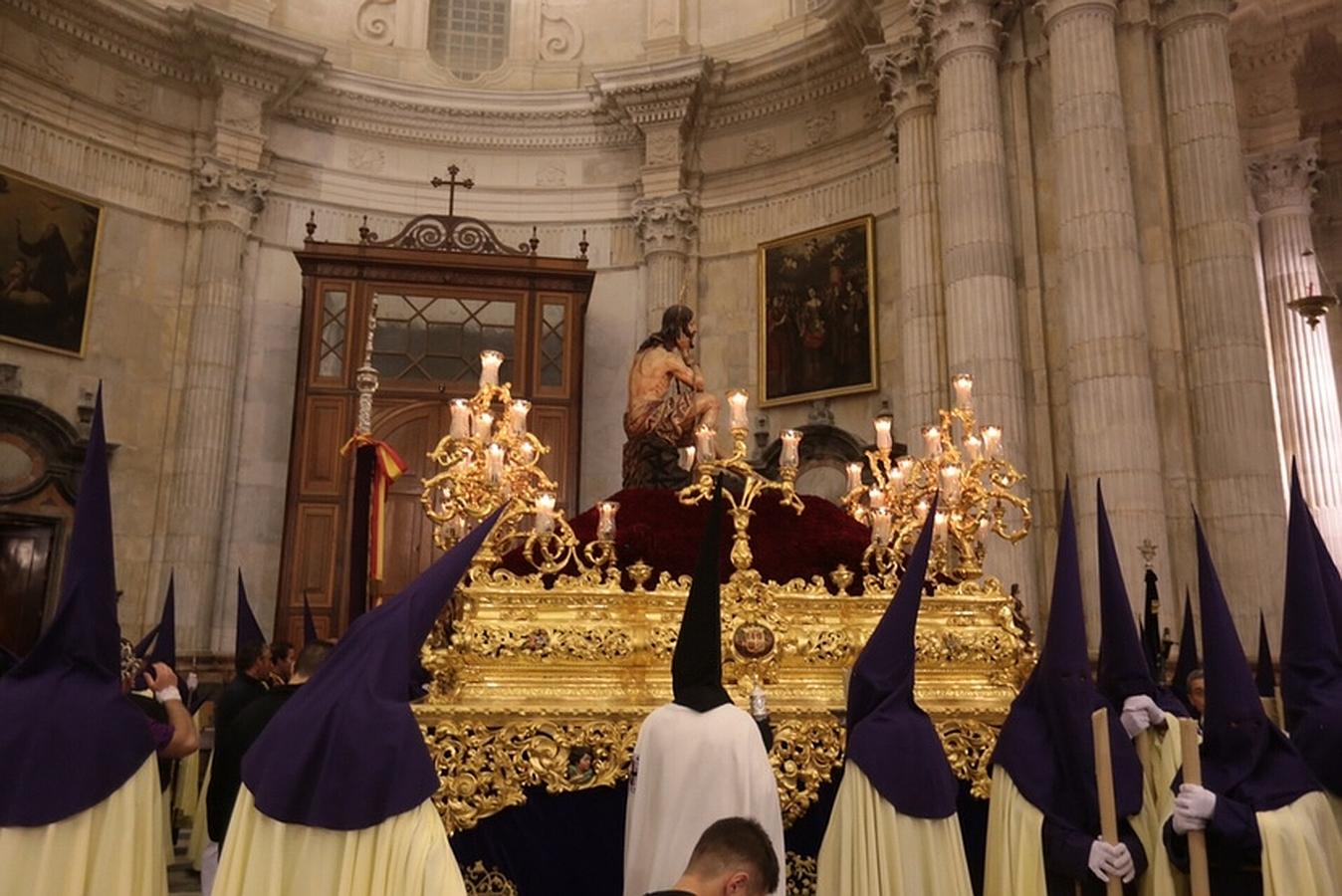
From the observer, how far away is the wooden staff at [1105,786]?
333 centimetres

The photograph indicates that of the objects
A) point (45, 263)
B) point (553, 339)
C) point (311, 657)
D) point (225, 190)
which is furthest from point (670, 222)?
point (311, 657)

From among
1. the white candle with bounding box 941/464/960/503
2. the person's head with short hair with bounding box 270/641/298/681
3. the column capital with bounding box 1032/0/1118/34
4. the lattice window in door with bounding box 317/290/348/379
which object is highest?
the column capital with bounding box 1032/0/1118/34

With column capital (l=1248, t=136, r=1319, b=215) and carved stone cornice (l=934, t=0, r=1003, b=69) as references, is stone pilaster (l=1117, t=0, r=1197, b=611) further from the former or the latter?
column capital (l=1248, t=136, r=1319, b=215)

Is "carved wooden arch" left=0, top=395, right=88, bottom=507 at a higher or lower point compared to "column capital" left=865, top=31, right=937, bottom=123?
lower

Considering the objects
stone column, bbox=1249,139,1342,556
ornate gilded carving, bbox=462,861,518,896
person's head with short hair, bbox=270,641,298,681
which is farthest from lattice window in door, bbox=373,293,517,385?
stone column, bbox=1249,139,1342,556

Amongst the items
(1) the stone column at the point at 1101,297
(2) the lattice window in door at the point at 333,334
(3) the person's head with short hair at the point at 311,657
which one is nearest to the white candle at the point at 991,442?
(1) the stone column at the point at 1101,297

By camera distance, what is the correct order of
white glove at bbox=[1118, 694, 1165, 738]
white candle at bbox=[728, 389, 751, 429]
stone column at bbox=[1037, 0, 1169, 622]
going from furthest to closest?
1. stone column at bbox=[1037, 0, 1169, 622]
2. white candle at bbox=[728, 389, 751, 429]
3. white glove at bbox=[1118, 694, 1165, 738]

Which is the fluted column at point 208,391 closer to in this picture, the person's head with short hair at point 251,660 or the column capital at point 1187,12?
the person's head with short hair at point 251,660

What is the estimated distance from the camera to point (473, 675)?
5246 mm

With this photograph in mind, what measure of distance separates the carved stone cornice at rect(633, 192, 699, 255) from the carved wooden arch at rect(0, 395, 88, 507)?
8016 mm

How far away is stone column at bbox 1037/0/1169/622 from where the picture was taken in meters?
9.40

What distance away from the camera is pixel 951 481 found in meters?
6.13

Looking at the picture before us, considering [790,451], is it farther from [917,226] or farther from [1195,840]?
[917,226]

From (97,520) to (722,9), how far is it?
1488 centimetres
